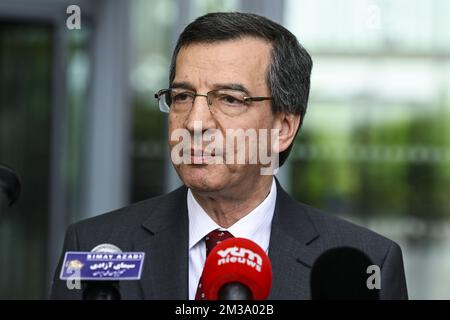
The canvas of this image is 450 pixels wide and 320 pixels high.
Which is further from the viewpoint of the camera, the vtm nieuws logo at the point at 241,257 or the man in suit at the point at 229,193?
the man in suit at the point at 229,193

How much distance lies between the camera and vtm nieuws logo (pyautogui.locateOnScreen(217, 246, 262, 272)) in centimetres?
138

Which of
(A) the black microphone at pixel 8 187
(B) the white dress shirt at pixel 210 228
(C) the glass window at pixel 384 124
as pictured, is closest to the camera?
(A) the black microphone at pixel 8 187

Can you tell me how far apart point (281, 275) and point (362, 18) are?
3.39 m

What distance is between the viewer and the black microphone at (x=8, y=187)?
4.84 feet

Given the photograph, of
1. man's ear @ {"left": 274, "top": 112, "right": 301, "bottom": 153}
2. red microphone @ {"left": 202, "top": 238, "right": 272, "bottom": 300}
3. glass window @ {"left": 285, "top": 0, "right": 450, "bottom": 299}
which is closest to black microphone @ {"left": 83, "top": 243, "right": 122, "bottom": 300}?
red microphone @ {"left": 202, "top": 238, "right": 272, "bottom": 300}

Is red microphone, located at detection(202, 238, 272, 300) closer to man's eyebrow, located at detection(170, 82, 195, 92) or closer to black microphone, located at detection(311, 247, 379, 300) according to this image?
black microphone, located at detection(311, 247, 379, 300)

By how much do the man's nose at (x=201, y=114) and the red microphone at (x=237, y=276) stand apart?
429 millimetres

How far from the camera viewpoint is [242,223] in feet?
6.37

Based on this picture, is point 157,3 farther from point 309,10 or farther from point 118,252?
point 118,252

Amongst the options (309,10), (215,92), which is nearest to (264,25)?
(215,92)

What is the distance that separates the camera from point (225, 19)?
1.89 meters

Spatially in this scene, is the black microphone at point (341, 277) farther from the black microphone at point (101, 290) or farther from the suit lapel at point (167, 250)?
the suit lapel at point (167, 250)

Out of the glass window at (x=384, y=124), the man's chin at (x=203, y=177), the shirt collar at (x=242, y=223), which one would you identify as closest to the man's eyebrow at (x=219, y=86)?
the man's chin at (x=203, y=177)
